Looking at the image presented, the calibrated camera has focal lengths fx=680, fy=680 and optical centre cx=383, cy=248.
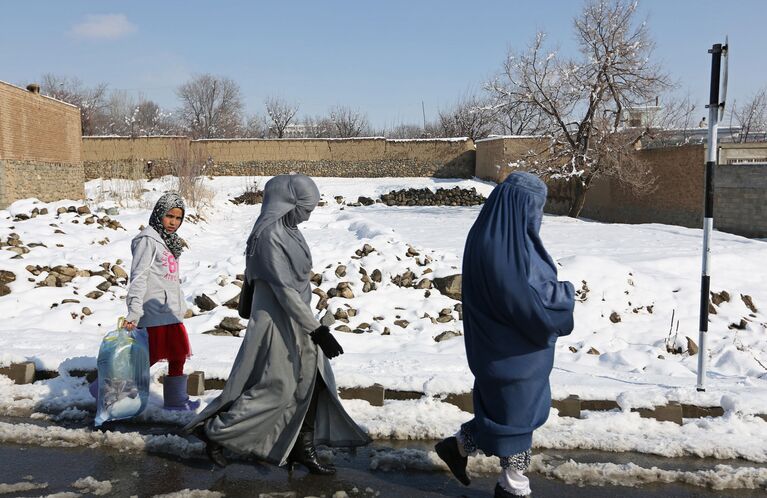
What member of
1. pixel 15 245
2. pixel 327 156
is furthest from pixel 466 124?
pixel 15 245

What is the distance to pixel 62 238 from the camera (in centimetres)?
1419

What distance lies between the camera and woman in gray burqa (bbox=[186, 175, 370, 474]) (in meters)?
4.12

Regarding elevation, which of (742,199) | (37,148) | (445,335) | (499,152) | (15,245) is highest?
(499,152)

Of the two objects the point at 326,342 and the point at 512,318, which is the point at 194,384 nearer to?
the point at 326,342

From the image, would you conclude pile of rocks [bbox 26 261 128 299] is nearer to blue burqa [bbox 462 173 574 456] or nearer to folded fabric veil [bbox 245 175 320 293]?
folded fabric veil [bbox 245 175 320 293]

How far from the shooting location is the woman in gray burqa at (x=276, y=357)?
13.5 feet

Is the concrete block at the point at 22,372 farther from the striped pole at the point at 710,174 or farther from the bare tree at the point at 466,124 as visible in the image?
the bare tree at the point at 466,124

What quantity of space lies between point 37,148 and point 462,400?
21.4 m

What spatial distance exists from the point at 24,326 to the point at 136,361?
4.95 m

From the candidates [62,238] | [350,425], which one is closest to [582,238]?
[62,238]

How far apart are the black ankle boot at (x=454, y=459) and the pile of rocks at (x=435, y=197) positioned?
29366mm

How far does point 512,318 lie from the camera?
11.5ft

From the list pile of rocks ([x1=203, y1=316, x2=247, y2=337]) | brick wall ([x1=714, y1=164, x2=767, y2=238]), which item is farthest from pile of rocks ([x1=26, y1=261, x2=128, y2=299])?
brick wall ([x1=714, y1=164, x2=767, y2=238])

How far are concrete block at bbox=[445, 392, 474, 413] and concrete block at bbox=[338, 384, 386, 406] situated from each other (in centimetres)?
53
